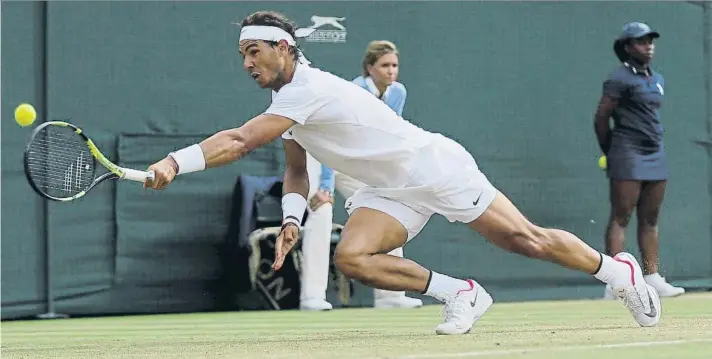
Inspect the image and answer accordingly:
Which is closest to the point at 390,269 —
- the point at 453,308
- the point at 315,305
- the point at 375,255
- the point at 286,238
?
the point at 375,255

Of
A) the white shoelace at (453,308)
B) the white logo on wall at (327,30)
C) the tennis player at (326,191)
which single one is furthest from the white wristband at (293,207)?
the white logo on wall at (327,30)

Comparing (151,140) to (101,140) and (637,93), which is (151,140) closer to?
(101,140)

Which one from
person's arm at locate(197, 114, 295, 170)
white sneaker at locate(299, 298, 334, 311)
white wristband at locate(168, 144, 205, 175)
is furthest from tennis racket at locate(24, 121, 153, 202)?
white sneaker at locate(299, 298, 334, 311)

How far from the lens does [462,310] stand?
601 centimetres

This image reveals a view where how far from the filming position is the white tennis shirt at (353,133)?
578 cm

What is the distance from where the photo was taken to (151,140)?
379 inches

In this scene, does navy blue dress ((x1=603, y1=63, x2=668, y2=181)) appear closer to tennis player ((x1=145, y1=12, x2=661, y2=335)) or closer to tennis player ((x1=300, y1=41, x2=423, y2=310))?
tennis player ((x1=300, y1=41, x2=423, y2=310))

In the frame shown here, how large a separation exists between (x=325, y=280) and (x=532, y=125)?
2435 mm

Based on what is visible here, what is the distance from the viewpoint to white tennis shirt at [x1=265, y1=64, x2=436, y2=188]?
5.78 meters

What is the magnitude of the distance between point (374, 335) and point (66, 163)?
1.58 meters

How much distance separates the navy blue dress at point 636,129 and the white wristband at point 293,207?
13.4 ft

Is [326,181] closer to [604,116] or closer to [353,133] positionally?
[604,116]

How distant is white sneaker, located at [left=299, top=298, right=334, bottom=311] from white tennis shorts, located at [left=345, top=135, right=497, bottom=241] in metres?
3.15

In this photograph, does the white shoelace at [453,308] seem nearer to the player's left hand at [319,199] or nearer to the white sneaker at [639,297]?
the white sneaker at [639,297]
